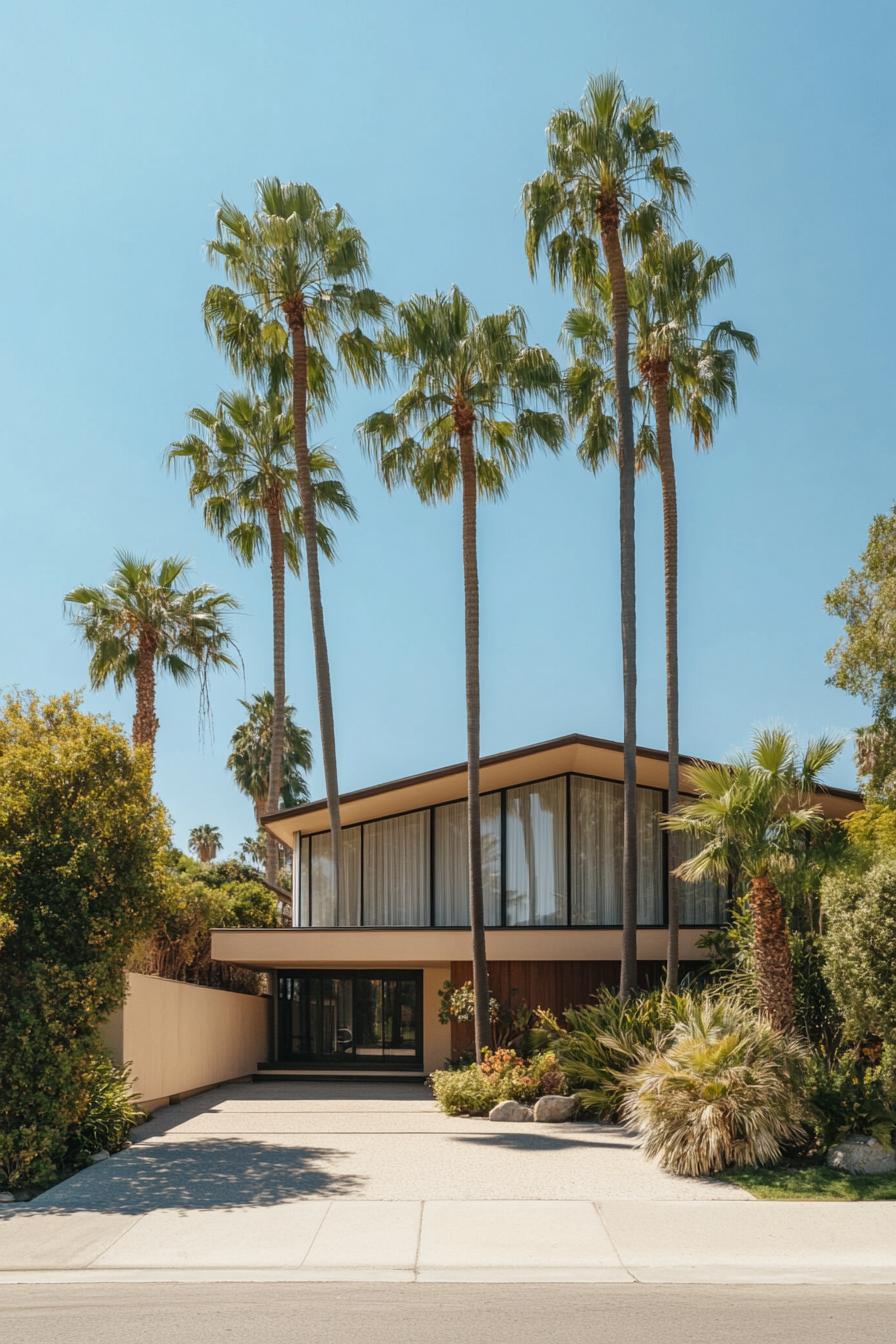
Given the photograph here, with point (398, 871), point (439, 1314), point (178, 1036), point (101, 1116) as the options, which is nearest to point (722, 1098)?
point (439, 1314)

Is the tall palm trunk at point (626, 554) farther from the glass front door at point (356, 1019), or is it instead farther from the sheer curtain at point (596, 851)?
the glass front door at point (356, 1019)

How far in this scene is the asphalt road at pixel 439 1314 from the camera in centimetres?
682

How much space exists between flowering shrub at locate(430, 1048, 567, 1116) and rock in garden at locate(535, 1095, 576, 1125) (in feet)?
2.26

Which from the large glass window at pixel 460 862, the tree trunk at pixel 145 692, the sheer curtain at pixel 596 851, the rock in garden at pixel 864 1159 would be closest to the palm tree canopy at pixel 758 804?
the rock in garden at pixel 864 1159

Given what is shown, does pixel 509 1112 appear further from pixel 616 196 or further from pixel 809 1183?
pixel 616 196

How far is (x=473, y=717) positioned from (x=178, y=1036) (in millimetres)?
6792

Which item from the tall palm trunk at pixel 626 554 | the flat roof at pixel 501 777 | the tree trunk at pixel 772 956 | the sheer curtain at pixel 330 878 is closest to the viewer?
the tree trunk at pixel 772 956

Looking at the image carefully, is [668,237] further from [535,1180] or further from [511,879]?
[535,1180]

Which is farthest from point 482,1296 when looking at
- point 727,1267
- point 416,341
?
point 416,341

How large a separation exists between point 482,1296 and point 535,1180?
4.85 meters

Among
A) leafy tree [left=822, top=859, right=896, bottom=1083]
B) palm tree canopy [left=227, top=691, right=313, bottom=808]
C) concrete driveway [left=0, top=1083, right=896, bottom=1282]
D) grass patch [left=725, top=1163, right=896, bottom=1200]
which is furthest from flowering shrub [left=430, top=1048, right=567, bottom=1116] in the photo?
palm tree canopy [left=227, top=691, right=313, bottom=808]

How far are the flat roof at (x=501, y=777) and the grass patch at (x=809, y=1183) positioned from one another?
8.55 meters

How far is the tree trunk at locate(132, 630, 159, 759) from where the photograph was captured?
27609mm

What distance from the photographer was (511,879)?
2412 centimetres
